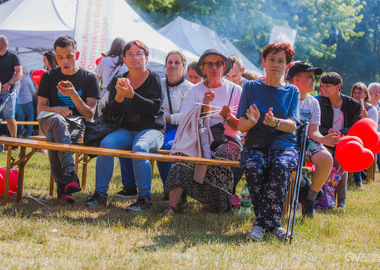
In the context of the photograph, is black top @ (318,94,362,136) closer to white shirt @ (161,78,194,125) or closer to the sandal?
white shirt @ (161,78,194,125)

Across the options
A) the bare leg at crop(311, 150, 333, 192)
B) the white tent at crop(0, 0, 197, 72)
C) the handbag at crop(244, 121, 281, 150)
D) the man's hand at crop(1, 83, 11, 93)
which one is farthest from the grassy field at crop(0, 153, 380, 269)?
the white tent at crop(0, 0, 197, 72)

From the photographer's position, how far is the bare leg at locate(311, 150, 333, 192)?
4.99 m

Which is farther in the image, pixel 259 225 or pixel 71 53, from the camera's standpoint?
pixel 71 53

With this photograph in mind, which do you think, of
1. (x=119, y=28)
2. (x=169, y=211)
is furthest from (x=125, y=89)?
(x=119, y=28)

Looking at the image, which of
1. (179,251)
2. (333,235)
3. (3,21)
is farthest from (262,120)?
(3,21)

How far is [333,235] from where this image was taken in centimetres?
427

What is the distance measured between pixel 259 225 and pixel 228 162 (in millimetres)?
679

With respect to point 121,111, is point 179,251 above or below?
below

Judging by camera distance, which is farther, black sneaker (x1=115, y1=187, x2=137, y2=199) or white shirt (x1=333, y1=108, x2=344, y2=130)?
white shirt (x1=333, y1=108, x2=344, y2=130)

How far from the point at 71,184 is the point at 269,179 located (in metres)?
1.90

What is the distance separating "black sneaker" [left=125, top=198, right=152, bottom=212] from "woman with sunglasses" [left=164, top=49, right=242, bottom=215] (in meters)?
0.22

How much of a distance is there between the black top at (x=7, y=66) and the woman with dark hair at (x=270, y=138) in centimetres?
583

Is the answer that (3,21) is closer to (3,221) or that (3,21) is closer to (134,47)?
(134,47)

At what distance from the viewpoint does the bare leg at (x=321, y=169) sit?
499 cm
